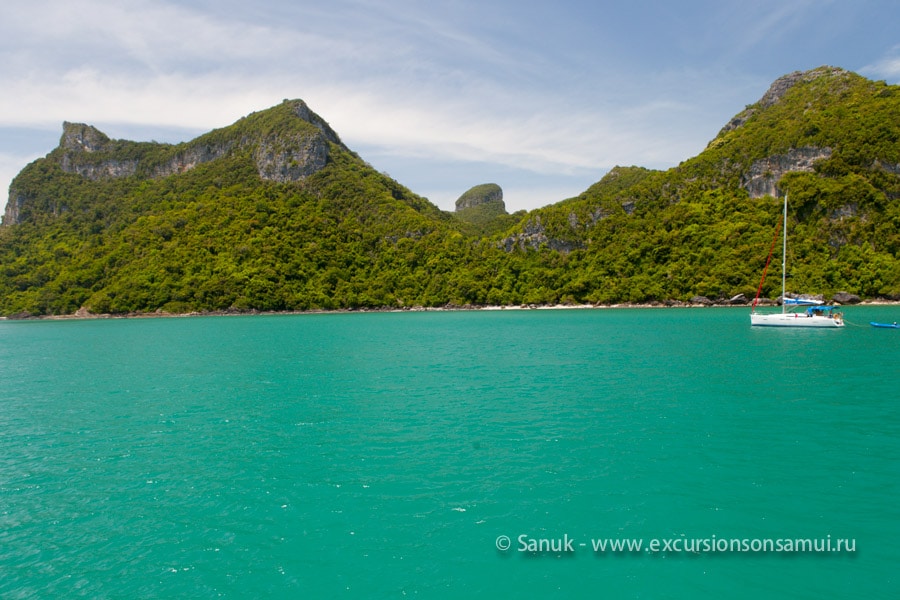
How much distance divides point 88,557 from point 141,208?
187047 mm

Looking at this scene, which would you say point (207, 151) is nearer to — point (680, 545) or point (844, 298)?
point (844, 298)

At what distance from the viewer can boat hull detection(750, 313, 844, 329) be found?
5669cm

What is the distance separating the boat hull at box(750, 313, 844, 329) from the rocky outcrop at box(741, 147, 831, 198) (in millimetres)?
92070

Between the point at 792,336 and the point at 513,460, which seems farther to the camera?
the point at 792,336

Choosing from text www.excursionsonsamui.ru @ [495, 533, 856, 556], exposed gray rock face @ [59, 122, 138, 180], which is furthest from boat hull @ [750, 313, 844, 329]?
exposed gray rock face @ [59, 122, 138, 180]

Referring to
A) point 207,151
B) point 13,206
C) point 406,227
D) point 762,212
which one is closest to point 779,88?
point 762,212

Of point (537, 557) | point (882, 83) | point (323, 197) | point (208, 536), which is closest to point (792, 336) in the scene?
point (537, 557)

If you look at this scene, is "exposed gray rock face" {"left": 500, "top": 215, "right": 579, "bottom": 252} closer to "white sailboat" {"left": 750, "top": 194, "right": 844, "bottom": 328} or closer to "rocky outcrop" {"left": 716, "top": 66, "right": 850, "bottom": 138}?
"rocky outcrop" {"left": 716, "top": 66, "right": 850, "bottom": 138}

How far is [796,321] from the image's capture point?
5750 centimetres

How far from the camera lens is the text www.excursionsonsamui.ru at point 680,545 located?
10.3 m

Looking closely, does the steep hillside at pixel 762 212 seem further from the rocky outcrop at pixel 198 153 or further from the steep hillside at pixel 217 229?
the rocky outcrop at pixel 198 153

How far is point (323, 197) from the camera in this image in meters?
176

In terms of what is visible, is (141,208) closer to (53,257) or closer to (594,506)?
(53,257)

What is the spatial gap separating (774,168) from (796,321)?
98.3 meters
